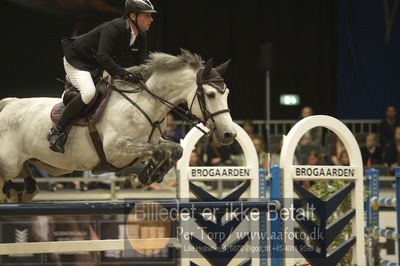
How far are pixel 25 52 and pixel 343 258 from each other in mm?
6126

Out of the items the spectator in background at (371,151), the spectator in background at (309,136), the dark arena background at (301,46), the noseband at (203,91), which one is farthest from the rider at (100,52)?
the dark arena background at (301,46)

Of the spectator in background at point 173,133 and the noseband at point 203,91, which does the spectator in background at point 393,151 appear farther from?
the noseband at point 203,91

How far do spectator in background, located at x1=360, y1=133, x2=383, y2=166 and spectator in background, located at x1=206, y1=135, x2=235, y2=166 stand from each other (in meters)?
1.74

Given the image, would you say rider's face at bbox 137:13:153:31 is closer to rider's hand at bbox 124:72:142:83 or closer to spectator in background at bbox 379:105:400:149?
rider's hand at bbox 124:72:142:83

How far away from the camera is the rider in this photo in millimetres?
4023

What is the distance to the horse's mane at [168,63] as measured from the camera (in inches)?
166

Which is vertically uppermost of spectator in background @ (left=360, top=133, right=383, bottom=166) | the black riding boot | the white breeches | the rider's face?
spectator in background @ (left=360, top=133, right=383, bottom=166)

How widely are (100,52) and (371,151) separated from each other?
5478 mm

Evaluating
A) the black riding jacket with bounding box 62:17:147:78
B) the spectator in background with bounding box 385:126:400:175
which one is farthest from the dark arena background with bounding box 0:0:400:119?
the black riding jacket with bounding box 62:17:147:78

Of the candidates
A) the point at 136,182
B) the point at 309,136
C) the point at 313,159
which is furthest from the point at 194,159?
the point at 136,182

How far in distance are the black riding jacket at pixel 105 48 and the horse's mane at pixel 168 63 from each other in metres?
0.09

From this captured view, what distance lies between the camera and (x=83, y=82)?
4.07 m

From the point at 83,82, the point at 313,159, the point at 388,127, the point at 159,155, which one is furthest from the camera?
the point at 388,127

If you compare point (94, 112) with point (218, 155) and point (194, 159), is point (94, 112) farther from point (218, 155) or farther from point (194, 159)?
point (218, 155)
